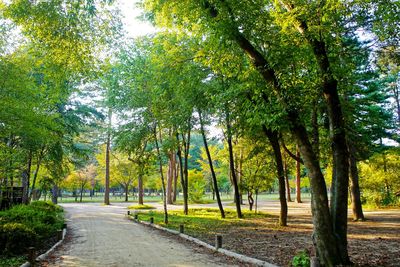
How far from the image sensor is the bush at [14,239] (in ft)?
29.3

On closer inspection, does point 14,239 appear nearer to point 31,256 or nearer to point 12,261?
point 12,261

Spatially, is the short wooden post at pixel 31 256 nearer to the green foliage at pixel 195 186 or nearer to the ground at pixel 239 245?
the ground at pixel 239 245

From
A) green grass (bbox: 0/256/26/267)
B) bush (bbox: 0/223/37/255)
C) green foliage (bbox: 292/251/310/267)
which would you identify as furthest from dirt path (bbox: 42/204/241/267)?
green foliage (bbox: 292/251/310/267)

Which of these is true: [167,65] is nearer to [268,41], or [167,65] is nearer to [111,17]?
[111,17]

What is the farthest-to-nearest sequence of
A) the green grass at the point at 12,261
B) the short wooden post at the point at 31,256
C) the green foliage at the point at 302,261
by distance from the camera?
1. the green grass at the point at 12,261
2. the short wooden post at the point at 31,256
3. the green foliage at the point at 302,261

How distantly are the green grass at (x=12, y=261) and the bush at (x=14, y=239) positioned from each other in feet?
1.86

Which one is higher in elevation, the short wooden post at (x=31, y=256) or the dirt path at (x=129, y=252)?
the short wooden post at (x=31, y=256)

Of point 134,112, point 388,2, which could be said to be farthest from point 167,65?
point 134,112

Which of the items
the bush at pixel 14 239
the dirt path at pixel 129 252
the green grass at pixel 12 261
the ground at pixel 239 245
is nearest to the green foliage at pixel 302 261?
the ground at pixel 239 245

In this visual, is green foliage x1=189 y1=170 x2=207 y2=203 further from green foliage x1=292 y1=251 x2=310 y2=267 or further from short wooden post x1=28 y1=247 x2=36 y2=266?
green foliage x1=292 y1=251 x2=310 y2=267

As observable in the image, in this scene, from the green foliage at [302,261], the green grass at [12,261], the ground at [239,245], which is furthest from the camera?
the ground at [239,245]

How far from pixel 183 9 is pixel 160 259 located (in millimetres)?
6287

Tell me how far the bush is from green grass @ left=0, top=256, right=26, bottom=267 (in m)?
0.57

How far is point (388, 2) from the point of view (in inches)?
223
